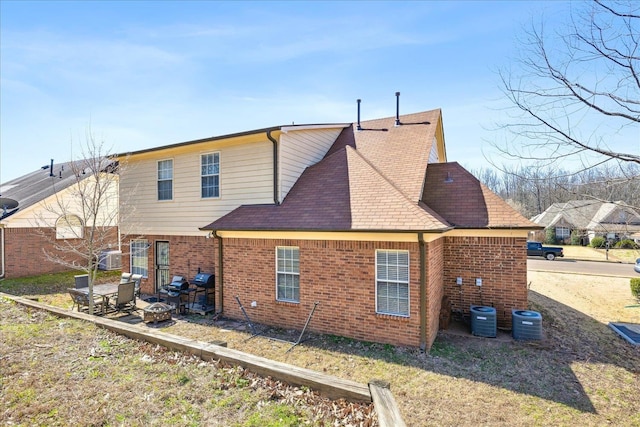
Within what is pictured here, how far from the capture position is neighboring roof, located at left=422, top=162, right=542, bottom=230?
873 cm

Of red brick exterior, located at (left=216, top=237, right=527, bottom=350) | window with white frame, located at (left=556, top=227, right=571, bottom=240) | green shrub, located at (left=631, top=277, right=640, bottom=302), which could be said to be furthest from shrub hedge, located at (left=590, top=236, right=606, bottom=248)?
red brick exterior, located at (left=216, top=237, right=527, bottom=350)

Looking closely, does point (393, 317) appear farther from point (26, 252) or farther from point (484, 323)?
point (26, 252)

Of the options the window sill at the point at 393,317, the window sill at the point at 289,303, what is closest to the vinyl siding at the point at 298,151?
the window sill at the point at 289,303

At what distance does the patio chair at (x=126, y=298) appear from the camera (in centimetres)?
951

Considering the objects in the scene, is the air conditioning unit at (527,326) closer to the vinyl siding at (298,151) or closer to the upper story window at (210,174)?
the vinyl siding at (298,151)

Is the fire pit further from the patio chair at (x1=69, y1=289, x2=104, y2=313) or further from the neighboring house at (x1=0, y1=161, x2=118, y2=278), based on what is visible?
the neighboring house at (x1=0, y1=161, x2=118, y2=278)

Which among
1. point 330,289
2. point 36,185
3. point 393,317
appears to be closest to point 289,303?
point 330,289

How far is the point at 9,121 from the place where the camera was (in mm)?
12344

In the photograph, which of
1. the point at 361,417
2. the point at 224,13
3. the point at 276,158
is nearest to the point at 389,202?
the point at 276,158

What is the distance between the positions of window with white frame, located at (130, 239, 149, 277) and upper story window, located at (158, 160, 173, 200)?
223 cm

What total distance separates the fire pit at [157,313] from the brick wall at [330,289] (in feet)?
6.42

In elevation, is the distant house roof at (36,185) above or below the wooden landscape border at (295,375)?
above

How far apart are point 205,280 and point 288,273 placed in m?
3.23

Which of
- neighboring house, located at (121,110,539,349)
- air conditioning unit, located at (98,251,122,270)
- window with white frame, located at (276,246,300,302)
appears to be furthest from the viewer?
air conditioning unit, located at (98,251,122,270)
